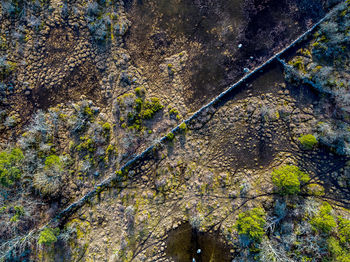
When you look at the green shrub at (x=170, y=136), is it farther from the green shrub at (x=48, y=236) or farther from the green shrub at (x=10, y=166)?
the green shrub at (x=10, y=166)

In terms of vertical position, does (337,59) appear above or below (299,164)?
above

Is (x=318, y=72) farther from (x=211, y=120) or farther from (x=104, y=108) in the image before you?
(x=104, y=108)

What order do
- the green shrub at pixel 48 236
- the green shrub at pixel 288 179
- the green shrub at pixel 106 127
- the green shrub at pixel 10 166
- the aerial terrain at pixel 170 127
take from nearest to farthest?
the green shrub at pixel 288 179 → the green shrub at pixel 10 166 → the green shrub at pixel 48 236 → the aerial terrain at pixel 170 127 → the green shrub at pixel 106 127

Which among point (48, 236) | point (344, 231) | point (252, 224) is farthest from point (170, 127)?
point (344, 231)

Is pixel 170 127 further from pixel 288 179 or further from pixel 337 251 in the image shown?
pixel 337 251

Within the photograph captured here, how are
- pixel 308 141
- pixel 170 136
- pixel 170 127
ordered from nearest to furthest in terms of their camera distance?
pixel 308 141, pixel 170 136, pixel 170 127

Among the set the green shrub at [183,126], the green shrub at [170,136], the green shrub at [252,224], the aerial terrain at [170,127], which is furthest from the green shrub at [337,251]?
the green shrub at [170,136]

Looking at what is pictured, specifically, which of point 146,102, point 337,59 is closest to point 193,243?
point 146,102
